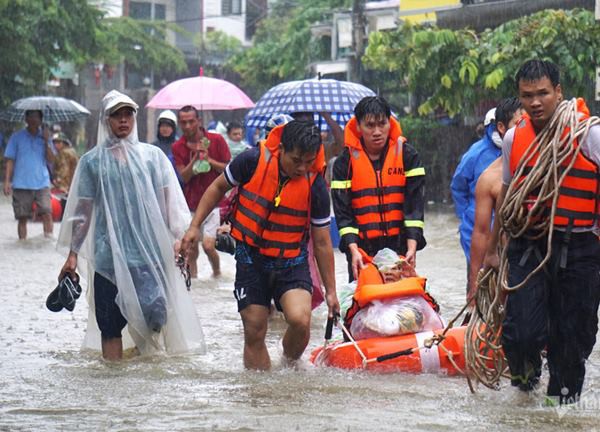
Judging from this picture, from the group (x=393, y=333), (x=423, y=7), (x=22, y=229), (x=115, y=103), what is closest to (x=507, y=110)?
(x=393, y=333)

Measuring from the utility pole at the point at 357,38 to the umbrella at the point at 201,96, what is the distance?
52.5 ft

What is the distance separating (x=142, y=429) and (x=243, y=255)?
1614 mm

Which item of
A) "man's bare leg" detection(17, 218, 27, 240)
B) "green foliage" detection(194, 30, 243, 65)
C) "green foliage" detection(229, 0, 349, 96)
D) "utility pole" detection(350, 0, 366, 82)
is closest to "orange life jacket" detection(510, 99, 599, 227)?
"man's bare leg" detection(17, 218, 27, 240)

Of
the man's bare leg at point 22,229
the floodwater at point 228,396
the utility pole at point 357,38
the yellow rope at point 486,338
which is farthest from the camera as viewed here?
the utility pole at point 357,38

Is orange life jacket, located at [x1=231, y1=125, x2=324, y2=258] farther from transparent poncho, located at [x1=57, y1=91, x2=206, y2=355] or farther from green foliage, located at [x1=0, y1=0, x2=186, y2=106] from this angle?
green foliage, located at [x1=0, y1=0, x2=186, y2=106]

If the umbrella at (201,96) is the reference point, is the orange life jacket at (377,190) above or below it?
below

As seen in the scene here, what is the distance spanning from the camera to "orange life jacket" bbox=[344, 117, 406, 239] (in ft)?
25.2

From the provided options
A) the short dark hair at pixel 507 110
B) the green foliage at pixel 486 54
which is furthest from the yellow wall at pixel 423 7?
the short dark hair at pixel 507 110

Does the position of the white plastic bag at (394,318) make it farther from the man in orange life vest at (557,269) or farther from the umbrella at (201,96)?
the umbrella at (201,96)

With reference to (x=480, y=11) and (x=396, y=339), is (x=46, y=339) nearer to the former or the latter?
(x=396, y=339)

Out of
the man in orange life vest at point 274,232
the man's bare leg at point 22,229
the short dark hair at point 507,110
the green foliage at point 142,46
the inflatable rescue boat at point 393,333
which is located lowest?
the man's bare leg at point 22,229

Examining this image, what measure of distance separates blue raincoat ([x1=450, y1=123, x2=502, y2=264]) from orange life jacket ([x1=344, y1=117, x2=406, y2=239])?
763 mm

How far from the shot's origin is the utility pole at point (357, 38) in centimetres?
3098

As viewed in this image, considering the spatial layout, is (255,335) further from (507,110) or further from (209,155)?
(209,155)
